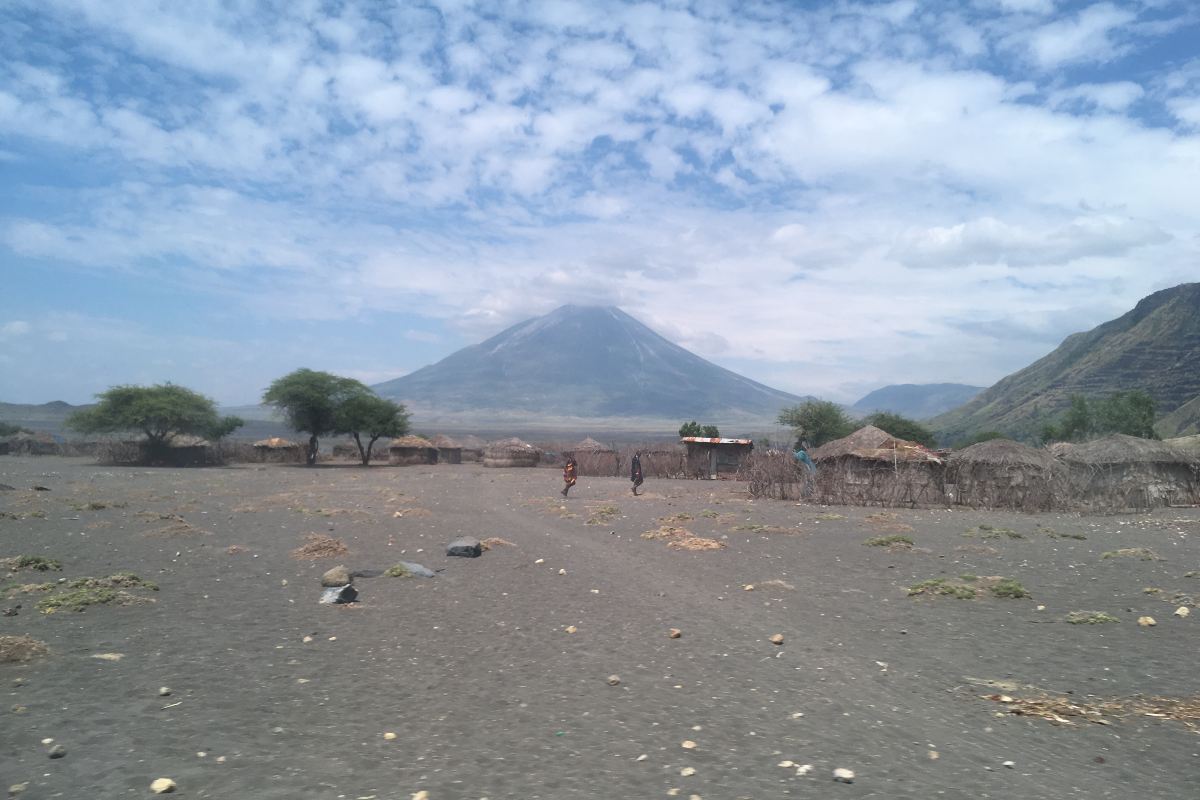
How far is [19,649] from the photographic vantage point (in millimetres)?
6746

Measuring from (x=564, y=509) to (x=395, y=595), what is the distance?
42.1 feet

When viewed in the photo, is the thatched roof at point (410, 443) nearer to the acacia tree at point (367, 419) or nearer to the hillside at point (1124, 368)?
the acacia tree at point (367, 419)

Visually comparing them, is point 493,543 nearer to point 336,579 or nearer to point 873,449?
point 336,579

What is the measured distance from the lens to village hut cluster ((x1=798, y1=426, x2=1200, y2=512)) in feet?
80.8

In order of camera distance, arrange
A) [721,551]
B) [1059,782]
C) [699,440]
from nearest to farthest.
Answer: [1059,782], [721,551], [699,440]

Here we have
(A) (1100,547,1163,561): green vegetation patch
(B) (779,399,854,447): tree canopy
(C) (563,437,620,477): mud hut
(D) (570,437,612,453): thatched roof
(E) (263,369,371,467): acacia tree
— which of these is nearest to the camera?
(A) (1100,547,1163,561): green vegetation patch

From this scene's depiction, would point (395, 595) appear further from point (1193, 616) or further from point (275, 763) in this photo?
point (1193, 616)

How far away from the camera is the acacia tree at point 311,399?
6088 centimetres

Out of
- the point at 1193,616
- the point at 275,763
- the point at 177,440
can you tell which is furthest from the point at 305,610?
the point at 177,440

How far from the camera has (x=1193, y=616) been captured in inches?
356

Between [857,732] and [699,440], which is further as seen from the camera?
[699,440]

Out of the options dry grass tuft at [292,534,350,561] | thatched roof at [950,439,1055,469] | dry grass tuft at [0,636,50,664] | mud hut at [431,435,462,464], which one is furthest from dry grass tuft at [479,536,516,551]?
mud hut at [431,435,462,464]

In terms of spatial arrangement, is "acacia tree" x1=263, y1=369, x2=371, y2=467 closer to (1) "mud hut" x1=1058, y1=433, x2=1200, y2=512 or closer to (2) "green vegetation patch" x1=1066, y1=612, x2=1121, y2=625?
(1) "mud hut" x1=1058, y1=433, x2=1200, y2=512

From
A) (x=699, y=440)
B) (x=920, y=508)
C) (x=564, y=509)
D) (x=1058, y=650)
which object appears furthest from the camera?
(x=699, y=440)
